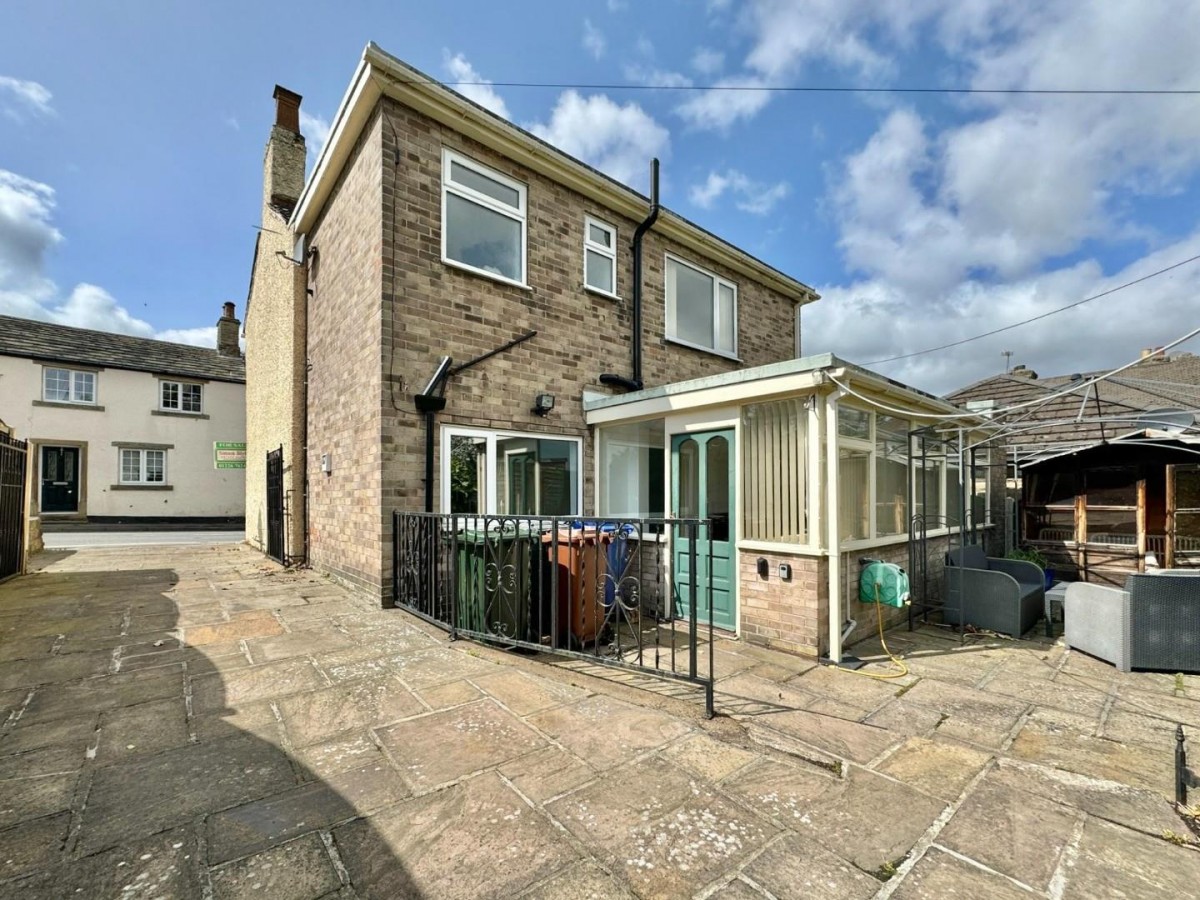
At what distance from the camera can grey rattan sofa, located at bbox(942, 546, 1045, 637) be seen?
5.41 m

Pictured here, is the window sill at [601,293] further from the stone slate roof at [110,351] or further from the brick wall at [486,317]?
the stone slate roof at [110,351]

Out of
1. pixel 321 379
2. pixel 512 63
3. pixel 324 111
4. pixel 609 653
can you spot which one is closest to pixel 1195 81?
pixel 512 63

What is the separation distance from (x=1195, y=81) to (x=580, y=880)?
31.1ft

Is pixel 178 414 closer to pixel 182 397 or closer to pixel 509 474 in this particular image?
pixel 182 397

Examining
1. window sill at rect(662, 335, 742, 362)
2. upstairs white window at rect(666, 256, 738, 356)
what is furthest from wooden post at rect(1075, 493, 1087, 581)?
upstairs white window at rect(666, 256, 738, 356)

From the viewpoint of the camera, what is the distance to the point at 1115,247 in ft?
40.4

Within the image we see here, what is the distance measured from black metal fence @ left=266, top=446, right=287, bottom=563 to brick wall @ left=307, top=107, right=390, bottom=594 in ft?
4.99

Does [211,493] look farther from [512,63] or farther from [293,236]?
[512,63]

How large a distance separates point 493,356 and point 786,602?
4393 mm

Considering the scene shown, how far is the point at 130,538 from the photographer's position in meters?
14.6

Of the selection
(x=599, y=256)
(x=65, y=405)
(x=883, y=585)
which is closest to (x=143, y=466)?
(x=65, y=405)

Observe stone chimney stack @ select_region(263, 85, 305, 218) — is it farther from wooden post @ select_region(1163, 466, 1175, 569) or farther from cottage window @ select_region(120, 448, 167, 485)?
wooden post @ select_region(1163, 466, 1175, 569)

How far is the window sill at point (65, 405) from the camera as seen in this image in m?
17.1

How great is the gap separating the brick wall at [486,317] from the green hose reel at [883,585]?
11.4ft
